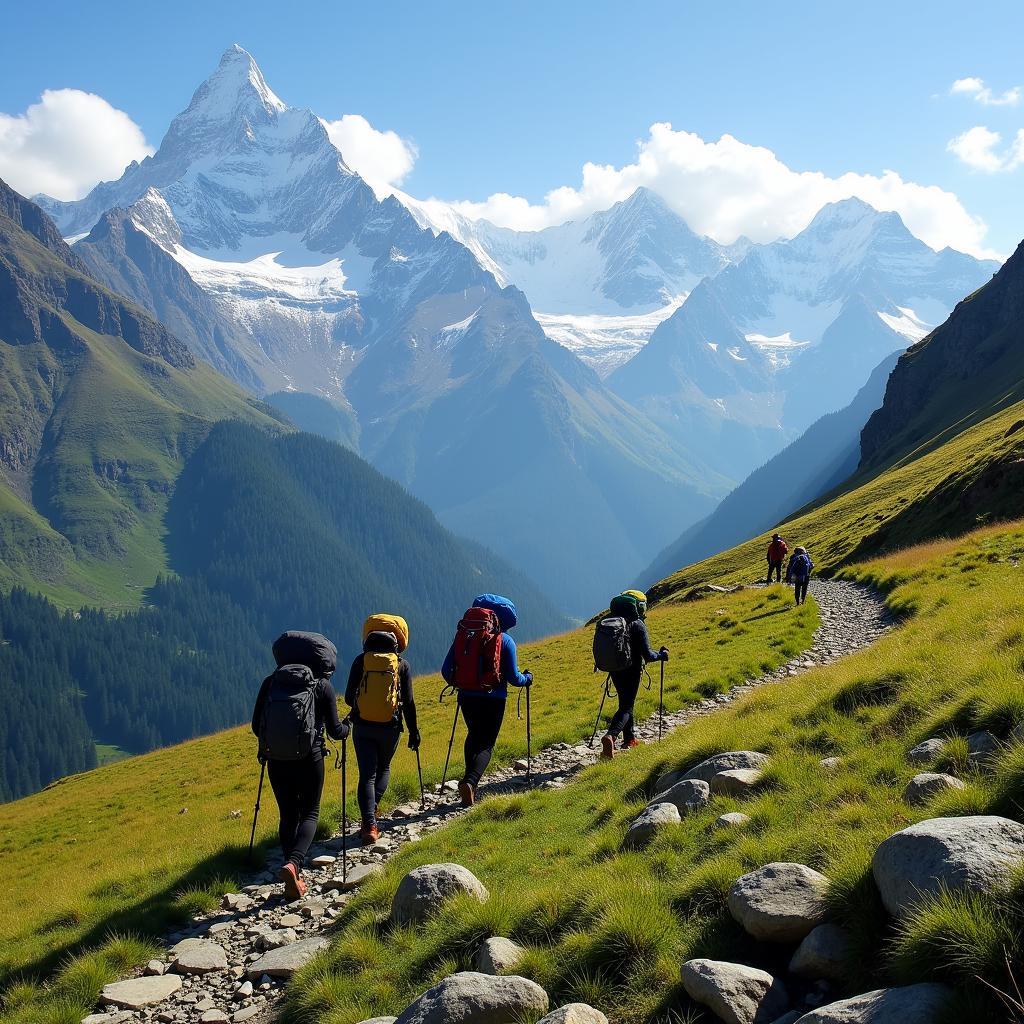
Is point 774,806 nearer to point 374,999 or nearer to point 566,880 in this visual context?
point 566,880

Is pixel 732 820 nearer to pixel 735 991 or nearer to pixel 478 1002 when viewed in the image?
pixel 735 991

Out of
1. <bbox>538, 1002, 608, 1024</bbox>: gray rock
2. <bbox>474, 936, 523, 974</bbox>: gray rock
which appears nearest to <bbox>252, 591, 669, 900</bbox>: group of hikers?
<bbox>474, 936, 523, 974</bbox>: gray rock

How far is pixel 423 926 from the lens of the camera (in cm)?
817

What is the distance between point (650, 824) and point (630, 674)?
265 inches

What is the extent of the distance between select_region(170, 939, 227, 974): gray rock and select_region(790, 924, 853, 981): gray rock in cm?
726

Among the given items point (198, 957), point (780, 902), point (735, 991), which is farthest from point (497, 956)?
point (198, 957)

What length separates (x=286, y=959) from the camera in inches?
351

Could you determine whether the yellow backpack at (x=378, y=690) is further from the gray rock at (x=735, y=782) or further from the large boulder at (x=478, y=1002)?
the large boulder at (x=478, y=1002)

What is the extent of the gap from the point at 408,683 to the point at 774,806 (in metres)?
7.05

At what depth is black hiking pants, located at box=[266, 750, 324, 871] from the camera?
38.8 feet

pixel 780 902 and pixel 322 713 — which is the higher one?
pixel 322 713

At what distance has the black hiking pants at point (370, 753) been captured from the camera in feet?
42.9

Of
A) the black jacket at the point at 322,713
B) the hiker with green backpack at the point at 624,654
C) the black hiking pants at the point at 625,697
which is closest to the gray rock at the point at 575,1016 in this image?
the black jacket at the point at 322,713

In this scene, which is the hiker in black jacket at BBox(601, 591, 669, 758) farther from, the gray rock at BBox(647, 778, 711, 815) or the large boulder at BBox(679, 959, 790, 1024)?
the large boulder at BBox(679, 959, 790, 1024)
